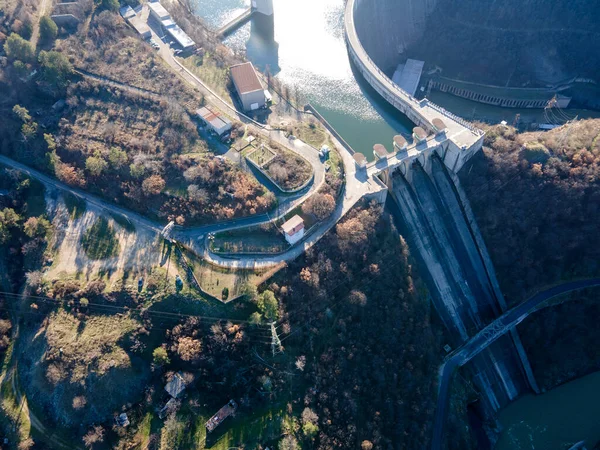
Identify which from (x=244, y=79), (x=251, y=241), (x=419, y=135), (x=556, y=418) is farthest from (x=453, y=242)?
(x=244, y=79)

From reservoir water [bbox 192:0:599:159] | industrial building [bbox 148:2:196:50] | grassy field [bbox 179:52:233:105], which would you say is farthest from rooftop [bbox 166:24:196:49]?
reservoir water [bbox 192:0:599:159]

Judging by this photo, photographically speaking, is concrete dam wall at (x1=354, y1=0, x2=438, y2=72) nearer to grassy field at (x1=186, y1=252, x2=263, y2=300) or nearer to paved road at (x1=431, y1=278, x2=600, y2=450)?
paved road at (x1=431, y1=278, x2=600, y2=450)

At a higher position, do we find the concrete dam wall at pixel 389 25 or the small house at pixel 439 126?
the concrete dam wall at pixel 389 25

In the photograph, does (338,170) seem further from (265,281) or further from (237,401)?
(237,401)

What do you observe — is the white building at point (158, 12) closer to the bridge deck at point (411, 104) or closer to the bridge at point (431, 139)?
the bridge deck at point (411, 104)

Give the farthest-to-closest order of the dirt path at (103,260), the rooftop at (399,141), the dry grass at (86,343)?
1. the rooftop at (399,141)
2. the dirt path at (103,260)
3. the dry grass at (86,343)

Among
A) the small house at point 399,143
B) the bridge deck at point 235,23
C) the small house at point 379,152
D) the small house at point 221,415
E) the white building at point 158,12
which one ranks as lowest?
the small house at point 221,415

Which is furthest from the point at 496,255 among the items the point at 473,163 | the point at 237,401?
the point at 237,401

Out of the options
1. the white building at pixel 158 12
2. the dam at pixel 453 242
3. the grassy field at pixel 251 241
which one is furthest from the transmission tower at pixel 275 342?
the white building at pixel 158 12
